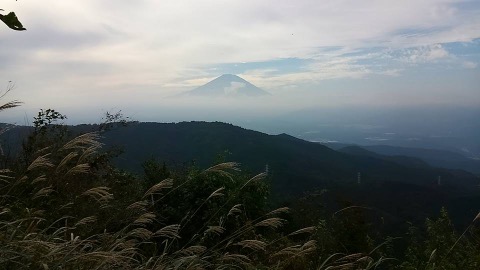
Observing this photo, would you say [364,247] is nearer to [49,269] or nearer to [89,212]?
[89,212]

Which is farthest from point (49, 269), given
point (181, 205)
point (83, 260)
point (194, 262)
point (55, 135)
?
point (181, 205)

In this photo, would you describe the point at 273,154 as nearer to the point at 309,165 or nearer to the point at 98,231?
the point at 309,165

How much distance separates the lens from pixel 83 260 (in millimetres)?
2502

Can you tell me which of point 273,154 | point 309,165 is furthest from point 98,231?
point 309,165

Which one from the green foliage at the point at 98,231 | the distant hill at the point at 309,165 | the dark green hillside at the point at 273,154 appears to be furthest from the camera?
the dark green hillside at the point at 273,154

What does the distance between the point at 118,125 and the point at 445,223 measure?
429 inches

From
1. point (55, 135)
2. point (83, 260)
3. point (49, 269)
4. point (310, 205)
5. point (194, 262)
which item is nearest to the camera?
point (49, 269)

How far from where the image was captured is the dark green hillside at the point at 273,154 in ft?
349

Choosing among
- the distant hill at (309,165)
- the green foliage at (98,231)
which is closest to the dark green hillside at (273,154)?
the distant hill at (309,165)

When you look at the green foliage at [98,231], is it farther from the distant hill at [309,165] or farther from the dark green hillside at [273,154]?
the dark green hillside at [273,154]

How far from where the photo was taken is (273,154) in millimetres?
121312

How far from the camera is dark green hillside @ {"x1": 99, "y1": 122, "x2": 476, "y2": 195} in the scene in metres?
106

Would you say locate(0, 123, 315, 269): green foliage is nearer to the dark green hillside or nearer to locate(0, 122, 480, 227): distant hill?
locate(0, 122, 480, 227): distant hill

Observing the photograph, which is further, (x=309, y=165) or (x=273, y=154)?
(x=273, y=154)
